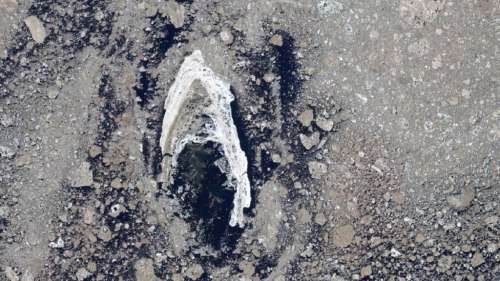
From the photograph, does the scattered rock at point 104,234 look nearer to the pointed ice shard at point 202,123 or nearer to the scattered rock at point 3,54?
the pointed ice shard at point 202,123

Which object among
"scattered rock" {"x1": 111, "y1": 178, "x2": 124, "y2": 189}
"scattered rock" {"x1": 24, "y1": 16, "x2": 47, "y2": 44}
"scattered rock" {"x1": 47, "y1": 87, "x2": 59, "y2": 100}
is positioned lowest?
"scattered rock" {"x1": 111, "y1": 178, "x2": 124, "y2": 189}

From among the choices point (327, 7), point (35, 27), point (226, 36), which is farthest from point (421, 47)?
point (35, 27)

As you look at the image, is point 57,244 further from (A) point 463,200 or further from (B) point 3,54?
(A) point 463,200

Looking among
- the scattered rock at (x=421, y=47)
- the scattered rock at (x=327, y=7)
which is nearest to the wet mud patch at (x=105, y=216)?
the scattered rock at (x=327, y=7)

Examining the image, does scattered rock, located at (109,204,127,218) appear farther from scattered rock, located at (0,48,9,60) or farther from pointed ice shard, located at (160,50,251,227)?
scattered rock, located at (0,48,9,60)

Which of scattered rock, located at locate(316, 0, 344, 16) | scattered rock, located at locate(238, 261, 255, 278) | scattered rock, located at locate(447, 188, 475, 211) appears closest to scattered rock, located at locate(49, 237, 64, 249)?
scattered rock, located at locate(238, 261, 255, 278)

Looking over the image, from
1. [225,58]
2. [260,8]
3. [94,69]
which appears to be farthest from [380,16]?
[94,69]
